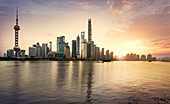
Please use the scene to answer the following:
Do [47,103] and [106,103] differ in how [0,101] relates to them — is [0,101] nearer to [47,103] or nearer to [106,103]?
[47,103]

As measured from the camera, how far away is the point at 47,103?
20359mm

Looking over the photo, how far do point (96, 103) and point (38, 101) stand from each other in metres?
8.56

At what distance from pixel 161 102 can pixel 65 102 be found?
560 inches

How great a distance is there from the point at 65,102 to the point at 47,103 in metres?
2.53

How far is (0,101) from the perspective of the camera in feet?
69.3

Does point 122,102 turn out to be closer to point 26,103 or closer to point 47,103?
point 47,103

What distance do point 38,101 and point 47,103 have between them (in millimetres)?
1881

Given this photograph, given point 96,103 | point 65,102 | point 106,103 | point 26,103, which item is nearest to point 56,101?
point 65,102

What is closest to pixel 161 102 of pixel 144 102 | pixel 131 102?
pixel 144 102

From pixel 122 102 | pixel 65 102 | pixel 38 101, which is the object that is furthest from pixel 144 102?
pixel 38 101

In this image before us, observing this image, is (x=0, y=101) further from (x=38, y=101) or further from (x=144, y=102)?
(x=144, y=102)

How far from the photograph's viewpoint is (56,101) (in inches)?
844

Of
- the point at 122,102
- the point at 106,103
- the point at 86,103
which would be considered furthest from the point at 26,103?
the point at 122,102

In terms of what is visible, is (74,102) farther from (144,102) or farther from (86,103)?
(144,102)
